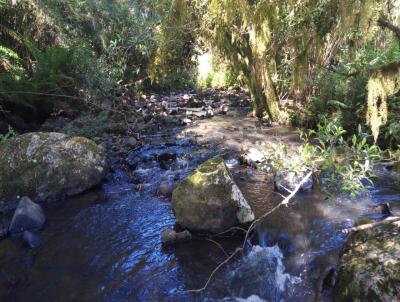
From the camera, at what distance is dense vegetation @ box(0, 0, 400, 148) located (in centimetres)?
772

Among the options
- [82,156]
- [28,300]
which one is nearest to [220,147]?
[82,156]

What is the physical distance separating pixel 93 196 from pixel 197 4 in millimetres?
Answer: 5763

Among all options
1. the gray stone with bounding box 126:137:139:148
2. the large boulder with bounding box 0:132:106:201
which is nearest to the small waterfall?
the large boulder with bounding box 0:132:106:201

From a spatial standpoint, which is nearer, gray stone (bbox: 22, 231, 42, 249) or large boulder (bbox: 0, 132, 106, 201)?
gray stone (bbox: 22, 231, 42, 249)

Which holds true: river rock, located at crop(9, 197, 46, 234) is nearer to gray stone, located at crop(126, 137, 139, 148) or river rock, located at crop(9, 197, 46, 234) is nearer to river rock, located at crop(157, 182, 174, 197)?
river rock, located at crop(157, 182, 174, 197)

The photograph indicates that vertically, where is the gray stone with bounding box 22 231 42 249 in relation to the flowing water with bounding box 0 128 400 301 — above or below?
above

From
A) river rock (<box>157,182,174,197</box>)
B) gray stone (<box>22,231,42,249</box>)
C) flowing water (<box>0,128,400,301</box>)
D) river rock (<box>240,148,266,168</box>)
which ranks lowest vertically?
flowing water (<box>0,128,400,301</box>)

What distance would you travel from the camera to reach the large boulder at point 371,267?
10.4 ft

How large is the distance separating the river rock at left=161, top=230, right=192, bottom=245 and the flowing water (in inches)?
4.0

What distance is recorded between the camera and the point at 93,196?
259 inches

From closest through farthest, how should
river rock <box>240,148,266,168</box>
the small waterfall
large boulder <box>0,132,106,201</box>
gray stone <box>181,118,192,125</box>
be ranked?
the small waterfall
large boulder <box>0,132,106,201</box>
river rock <box>240,148,266,168</box>
gray stone <box>181,118,192,125</box>

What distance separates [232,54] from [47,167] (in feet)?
21.3

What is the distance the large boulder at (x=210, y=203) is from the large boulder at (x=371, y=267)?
5.21 feet

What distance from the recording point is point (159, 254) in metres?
4.86
